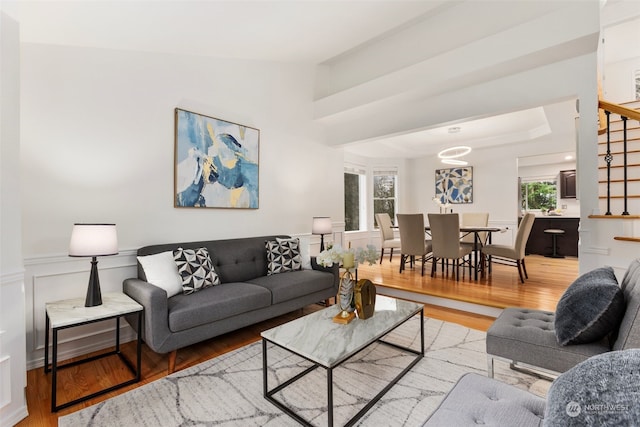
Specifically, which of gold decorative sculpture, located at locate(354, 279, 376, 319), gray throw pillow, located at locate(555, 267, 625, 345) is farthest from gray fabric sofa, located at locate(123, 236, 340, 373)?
gray throw pillow, located at locate(555, 267, 625, 345)

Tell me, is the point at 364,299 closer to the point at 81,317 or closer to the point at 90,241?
the point at 81,317

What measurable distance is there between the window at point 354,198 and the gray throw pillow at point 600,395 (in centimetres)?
611

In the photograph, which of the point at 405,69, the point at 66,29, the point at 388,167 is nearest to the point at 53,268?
the point at 66,29

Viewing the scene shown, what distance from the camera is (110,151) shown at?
2.63 meters

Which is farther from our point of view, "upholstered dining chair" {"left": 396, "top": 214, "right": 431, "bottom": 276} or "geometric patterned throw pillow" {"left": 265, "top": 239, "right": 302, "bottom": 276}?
"upholstered dining chair" {"left": 396, "top": 214, "right": 431, "bottom": 276}

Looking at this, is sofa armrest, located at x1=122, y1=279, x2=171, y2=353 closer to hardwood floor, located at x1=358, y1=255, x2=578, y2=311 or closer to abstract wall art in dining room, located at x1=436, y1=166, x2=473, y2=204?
hardwood floor, located at x1=358, y1=255, x2=578, y2=311

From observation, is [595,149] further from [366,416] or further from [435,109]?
[366,416]

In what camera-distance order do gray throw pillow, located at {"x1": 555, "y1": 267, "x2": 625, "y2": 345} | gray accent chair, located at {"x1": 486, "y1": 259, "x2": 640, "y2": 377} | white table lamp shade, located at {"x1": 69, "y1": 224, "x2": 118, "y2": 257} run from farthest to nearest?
white table lamp shade, located at {"x1": 69, "y1": 224, "x2": 118, "y2": 257} → gray throw pillow, located at {"x1": 555, "y1": 267, "x2": 625, "y2": 345} → gray accent chair, located at {"x1": 486, "y1": 259, "x2": 640, "y2": 377}

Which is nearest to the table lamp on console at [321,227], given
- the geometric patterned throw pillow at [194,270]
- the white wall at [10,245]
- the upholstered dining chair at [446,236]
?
the upholstered dining chair at [446,236]

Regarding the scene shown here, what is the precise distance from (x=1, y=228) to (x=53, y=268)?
2.82ft

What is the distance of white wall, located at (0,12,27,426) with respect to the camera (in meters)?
1.63

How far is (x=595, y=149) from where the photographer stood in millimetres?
2748

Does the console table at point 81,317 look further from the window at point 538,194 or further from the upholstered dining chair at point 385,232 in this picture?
the window at point 538,194

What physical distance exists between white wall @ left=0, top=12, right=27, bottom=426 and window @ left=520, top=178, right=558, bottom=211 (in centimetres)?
960
